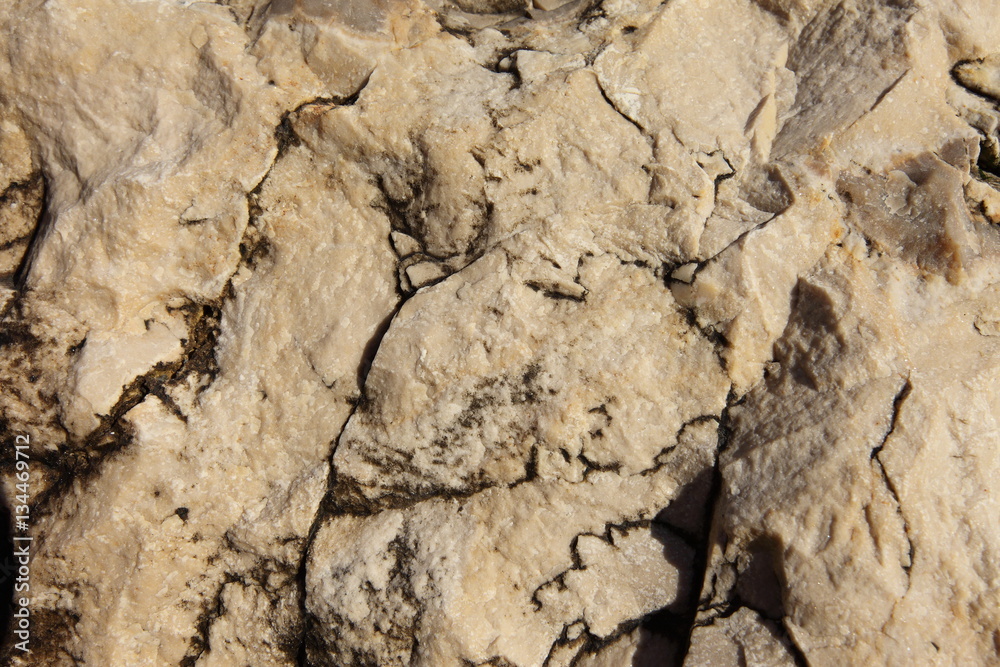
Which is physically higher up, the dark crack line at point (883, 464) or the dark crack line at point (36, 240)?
the dark crack line at point (883, 464)

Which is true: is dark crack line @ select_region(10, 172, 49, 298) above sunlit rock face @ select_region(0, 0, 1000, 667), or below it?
below

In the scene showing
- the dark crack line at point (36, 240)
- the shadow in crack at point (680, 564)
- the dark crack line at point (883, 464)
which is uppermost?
the dark crack line at point (883, 464)

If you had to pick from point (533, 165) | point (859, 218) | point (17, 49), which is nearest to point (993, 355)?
point (859, 218)

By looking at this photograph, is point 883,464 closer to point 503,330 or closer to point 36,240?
point 503,330

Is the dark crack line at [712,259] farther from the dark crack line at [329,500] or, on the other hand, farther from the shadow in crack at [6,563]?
the shadow in crack at [6,563]

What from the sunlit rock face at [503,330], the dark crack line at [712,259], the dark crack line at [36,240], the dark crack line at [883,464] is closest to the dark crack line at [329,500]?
the sunlit rock face at [503,330]

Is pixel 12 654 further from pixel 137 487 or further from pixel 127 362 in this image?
pixel 127 362

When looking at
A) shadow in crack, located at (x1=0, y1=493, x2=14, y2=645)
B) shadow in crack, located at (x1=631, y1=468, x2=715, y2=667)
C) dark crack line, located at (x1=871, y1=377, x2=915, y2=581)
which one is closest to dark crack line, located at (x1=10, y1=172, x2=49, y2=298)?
shadow in crack, located at (x1=0, y1=493, x2=14, y2=645)

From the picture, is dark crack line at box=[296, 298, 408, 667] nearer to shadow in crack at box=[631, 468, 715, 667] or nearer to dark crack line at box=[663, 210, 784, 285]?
dark crack line at box=[663, 210, 784, 285]

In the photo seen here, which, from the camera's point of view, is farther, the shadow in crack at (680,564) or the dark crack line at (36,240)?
the dark crack line at (36,240)
